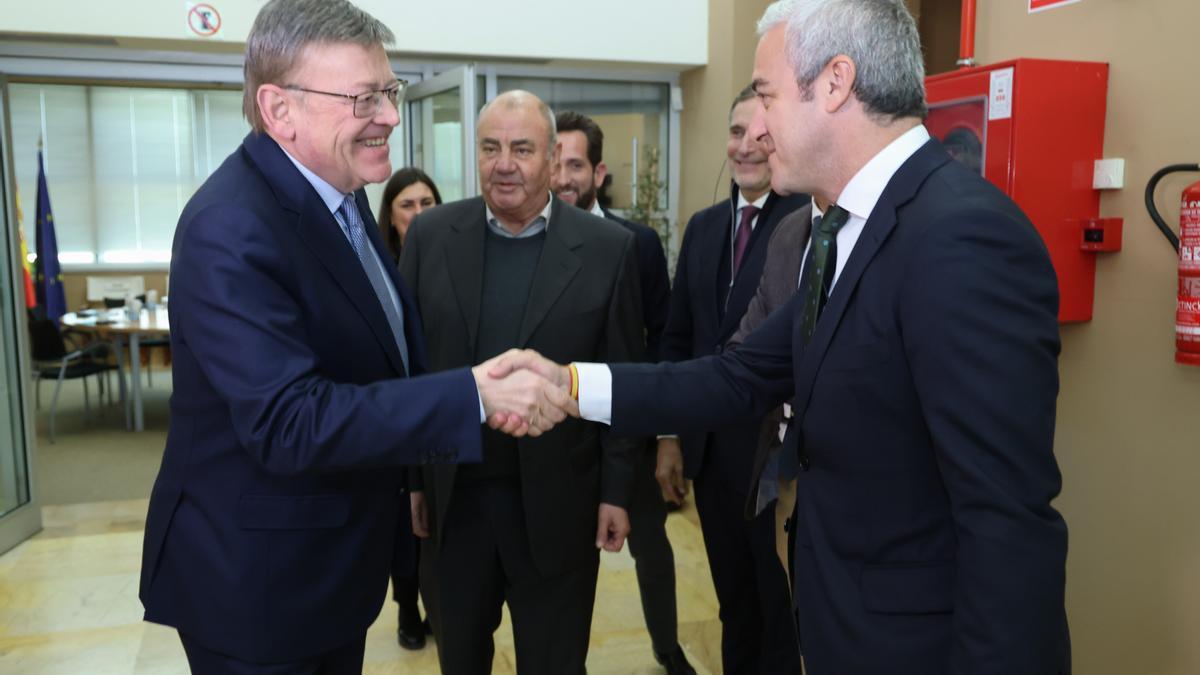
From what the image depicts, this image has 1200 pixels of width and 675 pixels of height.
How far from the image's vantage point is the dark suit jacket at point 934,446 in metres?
1.19

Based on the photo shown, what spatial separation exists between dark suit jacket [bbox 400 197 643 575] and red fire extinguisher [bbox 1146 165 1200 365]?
1.26m

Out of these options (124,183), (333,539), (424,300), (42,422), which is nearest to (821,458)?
(333,539)

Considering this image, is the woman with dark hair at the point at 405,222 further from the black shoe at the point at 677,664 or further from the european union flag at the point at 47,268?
the european union flag at the point at 47,268

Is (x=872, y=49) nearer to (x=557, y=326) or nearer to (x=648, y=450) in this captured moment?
(x=557, y=326)

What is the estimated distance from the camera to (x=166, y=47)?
514 centimetres

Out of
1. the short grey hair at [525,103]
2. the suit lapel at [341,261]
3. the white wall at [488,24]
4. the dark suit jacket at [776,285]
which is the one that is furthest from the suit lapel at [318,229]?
the white wall at [488,24]

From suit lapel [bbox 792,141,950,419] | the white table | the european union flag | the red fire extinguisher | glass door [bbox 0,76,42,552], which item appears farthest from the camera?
the european union flag

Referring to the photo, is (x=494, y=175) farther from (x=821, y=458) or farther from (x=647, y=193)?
(x=647, y=193)

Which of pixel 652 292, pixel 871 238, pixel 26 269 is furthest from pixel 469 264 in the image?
pixel 26 269

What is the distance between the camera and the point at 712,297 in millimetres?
2756

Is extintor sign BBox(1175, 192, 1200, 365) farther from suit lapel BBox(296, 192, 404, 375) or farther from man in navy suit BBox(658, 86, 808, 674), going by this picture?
suit lapel BBox(296, 192, 404, 375)

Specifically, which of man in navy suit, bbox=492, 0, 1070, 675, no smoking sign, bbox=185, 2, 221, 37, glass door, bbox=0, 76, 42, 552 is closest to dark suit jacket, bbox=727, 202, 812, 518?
man in navy suit, bbox=492, 0, 1070, 675

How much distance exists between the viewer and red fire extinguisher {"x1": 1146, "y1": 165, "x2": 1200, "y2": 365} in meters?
2.00

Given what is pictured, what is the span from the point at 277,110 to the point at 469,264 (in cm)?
86
